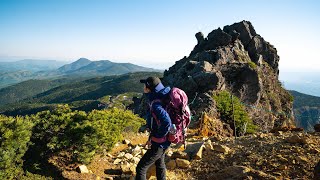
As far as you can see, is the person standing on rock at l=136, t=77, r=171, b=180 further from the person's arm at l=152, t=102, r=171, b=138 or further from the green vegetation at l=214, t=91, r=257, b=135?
A: the green vegetation at l=214, t=91, r=257, b=135

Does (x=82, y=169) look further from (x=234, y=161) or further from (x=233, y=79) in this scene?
(x=233, y=79)

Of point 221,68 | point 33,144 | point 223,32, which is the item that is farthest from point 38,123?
point 223,32

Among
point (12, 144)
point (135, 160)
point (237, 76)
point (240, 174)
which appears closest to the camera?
point (12, 144)

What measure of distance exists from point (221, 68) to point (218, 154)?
103ft

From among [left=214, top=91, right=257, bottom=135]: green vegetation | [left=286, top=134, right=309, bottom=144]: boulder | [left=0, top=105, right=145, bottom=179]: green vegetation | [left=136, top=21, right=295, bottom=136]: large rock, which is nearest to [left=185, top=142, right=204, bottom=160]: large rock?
[left=0, top=105, right=145, bottom=179]: green vegetation

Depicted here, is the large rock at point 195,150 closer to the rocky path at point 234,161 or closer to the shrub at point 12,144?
the rocky path at point 234,161

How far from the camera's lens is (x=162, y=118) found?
5770mm

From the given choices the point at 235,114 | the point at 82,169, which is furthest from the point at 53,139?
the point at 235,114

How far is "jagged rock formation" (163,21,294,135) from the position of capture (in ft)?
97.0

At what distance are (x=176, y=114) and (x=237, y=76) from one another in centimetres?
3275

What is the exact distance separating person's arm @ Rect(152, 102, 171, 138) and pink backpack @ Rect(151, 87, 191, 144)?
146 mm

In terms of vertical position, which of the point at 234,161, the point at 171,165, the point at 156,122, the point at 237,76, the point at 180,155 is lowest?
the point at 171,165

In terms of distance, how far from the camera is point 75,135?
27.3 feet

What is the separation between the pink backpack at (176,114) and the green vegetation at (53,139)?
3118 mm
